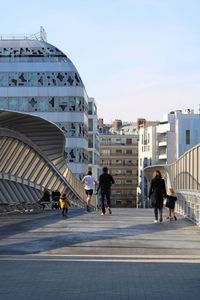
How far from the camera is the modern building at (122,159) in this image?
522 feet

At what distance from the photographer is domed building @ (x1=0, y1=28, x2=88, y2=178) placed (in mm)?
91188

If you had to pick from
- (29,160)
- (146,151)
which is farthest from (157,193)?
(146,151)

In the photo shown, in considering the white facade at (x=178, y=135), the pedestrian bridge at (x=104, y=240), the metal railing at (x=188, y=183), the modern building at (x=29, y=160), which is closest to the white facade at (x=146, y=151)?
the white facade at (x=178, y=135)

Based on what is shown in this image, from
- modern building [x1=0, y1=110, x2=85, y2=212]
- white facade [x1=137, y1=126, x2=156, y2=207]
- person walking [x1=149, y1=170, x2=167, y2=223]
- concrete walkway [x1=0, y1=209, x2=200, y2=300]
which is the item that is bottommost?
concrete walkway [x1=0, y1=209, x2=200, y2=300]

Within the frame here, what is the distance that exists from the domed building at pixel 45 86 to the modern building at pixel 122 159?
65.0 meters

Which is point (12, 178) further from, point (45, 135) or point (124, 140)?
point (124, 140)

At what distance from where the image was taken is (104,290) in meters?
7.86

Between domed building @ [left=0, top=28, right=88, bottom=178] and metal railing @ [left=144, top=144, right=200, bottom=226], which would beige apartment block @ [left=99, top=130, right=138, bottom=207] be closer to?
domed building @ [left=0, top=28, right=88, bottom=178]

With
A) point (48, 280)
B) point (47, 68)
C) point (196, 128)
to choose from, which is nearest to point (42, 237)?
point (48, 280)

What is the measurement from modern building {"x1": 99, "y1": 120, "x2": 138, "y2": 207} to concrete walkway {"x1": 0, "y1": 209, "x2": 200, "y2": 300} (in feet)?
463

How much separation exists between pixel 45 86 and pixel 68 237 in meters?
78.2

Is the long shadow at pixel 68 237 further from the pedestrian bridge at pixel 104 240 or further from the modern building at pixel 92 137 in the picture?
the modern building at pixel 92 137

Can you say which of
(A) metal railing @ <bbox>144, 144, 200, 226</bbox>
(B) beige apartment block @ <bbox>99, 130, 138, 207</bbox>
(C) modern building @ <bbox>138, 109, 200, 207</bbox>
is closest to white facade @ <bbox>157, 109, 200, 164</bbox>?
(C) modern building @ <bbox>138, 109, 200, 207</bbox>

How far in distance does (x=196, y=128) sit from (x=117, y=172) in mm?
44011
